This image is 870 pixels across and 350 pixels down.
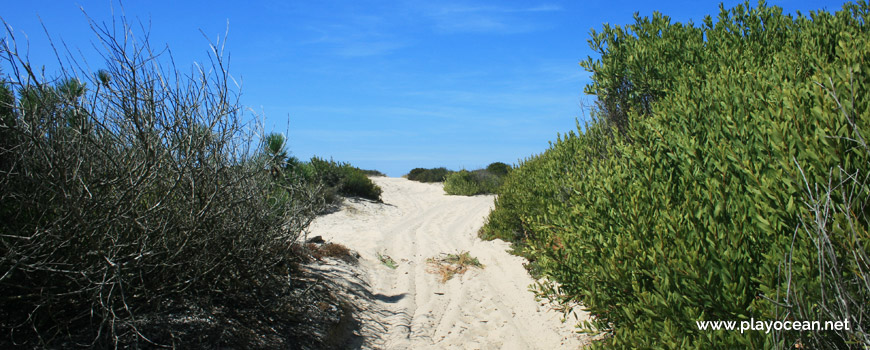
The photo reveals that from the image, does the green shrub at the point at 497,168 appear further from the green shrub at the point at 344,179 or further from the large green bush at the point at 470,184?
the green shrub at the point at 344,179

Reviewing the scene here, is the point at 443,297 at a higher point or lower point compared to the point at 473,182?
lower

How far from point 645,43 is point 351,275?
5435 millimetres

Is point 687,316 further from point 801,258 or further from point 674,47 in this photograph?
point 674,47

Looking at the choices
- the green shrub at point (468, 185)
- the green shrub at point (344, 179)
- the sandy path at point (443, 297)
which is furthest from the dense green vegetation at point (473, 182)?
the sandy path at point (443, 297)

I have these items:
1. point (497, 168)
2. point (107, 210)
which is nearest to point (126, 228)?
point (107, 210)

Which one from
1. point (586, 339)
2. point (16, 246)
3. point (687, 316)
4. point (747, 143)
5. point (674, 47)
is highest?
point (674, 47)

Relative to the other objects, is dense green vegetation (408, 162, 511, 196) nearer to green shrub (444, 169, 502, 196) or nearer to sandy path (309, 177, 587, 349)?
green shrub (444, 169, 502, 196)

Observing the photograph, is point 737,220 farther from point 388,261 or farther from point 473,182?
point 473,182

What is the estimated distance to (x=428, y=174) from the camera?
107 ft

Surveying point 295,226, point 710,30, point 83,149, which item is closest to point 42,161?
point 83,149

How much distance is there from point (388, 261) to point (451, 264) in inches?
45.2

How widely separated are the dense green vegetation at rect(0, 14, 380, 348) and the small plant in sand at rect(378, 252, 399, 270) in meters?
3.53

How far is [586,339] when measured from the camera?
4949 mm

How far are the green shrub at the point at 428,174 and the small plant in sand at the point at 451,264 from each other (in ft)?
73.7
